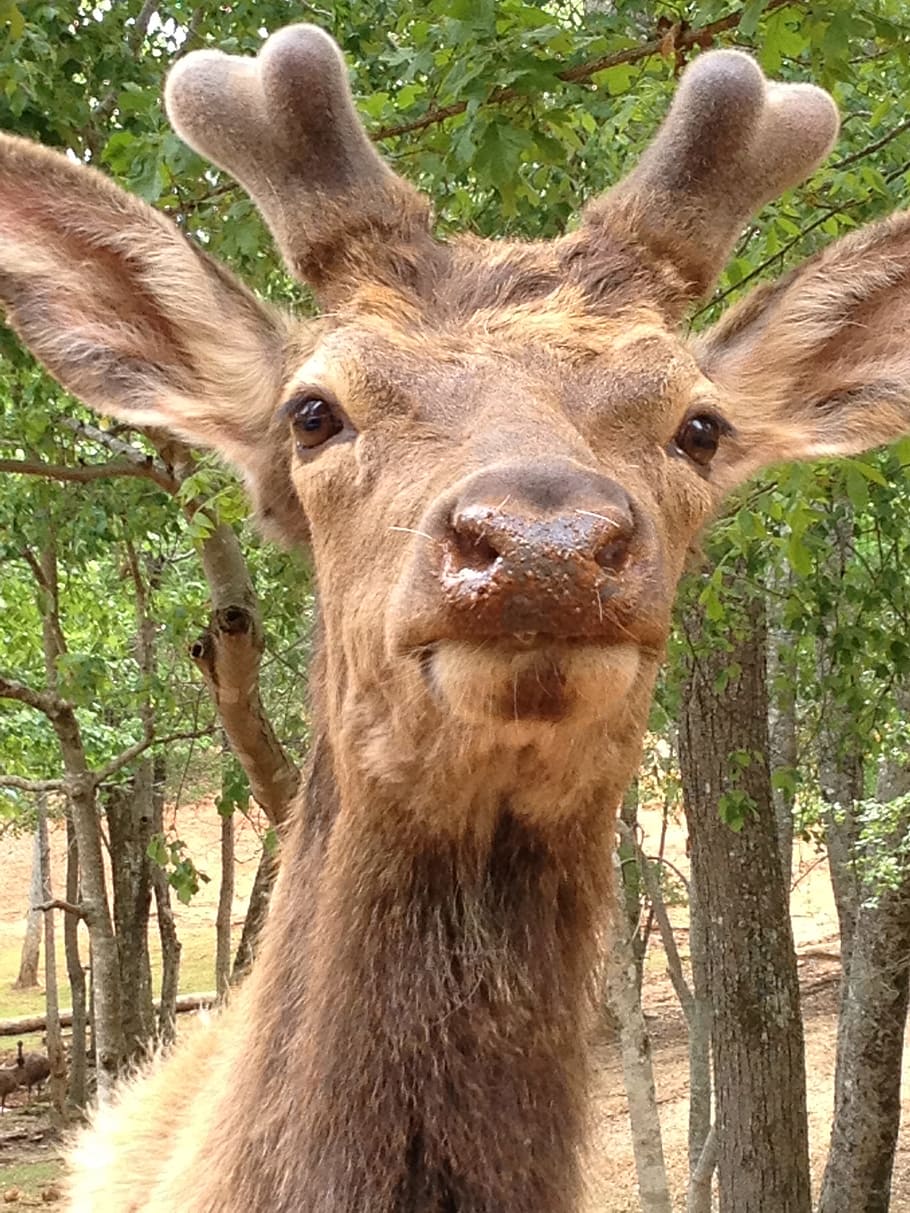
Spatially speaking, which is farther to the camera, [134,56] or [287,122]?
[134,56]

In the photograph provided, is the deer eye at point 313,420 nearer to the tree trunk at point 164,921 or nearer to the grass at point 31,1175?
the tree trunk at point 164,921

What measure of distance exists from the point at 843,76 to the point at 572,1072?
3.03 m

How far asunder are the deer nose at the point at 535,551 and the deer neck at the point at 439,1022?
658 mm

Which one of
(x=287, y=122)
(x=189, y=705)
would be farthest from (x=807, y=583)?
(x=189, y=705)

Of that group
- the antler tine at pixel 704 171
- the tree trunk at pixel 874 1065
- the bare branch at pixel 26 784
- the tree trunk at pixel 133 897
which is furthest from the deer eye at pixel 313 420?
the tree trunk at pixel 133 897

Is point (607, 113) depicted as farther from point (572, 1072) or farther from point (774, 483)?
point (572, 1072)

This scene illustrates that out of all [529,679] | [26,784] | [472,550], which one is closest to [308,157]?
[472,550]

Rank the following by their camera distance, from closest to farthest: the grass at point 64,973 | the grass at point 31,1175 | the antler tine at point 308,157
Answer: the antler tine at point 308,157, the grass at point 31,1175, the grass at point 64,973

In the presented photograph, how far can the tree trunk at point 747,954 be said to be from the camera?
28.6 ft

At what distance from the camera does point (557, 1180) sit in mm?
2881

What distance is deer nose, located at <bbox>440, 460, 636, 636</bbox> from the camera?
2.21 meters

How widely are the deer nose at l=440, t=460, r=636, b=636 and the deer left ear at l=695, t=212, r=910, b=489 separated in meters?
1.47

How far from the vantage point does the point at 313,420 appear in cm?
319

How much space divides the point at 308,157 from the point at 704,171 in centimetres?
102
